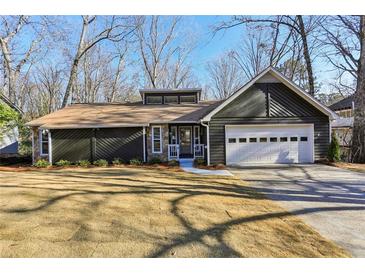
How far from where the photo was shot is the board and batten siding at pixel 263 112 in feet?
42.3

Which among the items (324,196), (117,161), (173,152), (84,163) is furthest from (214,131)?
(84,163)

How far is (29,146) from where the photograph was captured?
17.9m

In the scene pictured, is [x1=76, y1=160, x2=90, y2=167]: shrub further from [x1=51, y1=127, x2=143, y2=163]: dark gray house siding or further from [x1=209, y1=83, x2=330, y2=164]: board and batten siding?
[x1=209, y1=83, x2=330, y2=164]: board and batten siding

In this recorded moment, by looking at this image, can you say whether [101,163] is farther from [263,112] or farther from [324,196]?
[324,196]

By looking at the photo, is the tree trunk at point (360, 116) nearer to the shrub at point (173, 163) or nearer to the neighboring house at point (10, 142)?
the shrub at point (173, 163)

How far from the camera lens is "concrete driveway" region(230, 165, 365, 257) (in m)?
4.35

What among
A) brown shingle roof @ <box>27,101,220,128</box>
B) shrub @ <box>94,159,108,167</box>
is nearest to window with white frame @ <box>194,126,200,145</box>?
brown shingle roof @ <box>27,101,220,128</box>

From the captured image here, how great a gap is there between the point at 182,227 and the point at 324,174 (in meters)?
8.13

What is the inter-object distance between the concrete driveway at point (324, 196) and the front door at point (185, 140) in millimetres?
5329

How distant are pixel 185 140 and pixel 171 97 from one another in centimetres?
415

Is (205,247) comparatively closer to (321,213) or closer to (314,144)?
(321,213)

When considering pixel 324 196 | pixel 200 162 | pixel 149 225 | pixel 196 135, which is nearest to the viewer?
pixel 149 225

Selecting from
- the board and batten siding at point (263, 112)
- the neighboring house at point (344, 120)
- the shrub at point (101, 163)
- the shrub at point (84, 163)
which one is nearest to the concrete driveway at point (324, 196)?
the board and batten siding at point (263, 112)

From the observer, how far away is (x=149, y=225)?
4.51 m
